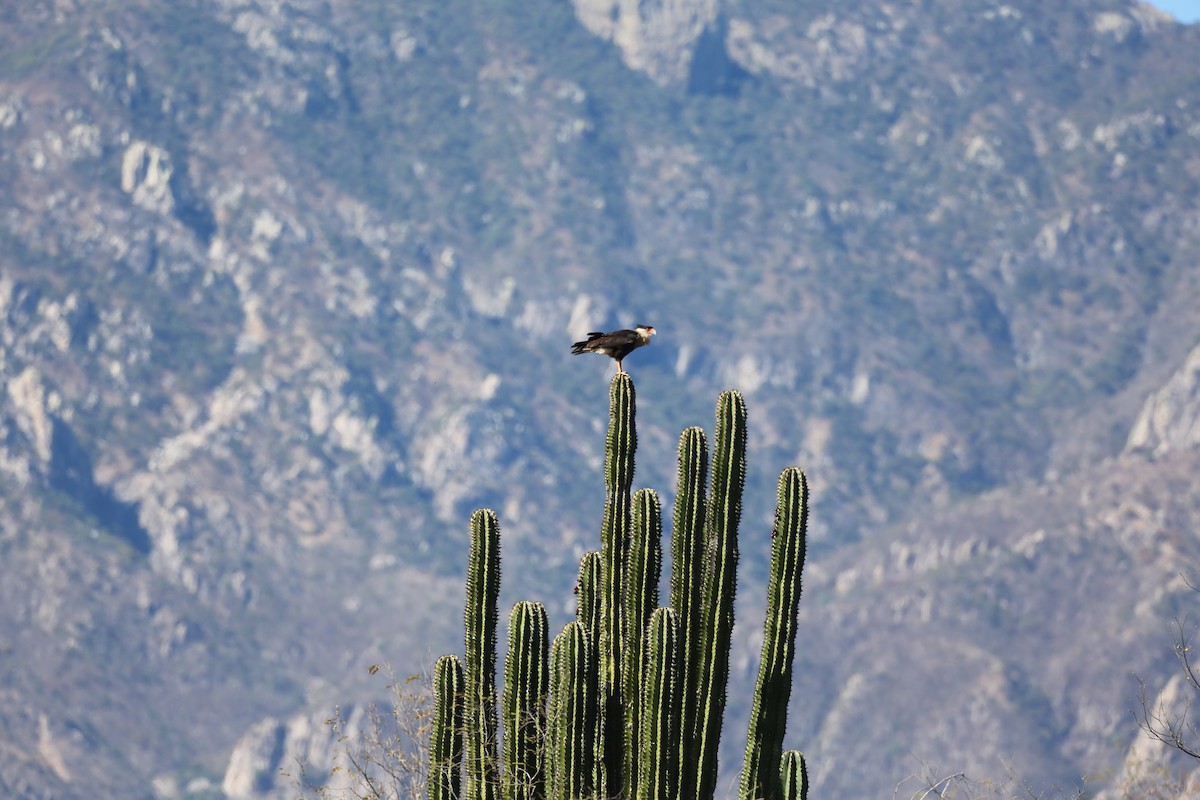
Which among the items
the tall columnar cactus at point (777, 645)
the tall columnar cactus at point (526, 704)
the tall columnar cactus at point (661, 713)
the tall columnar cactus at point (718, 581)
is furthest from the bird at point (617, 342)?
the tall columnar cactus at point (661, 713)

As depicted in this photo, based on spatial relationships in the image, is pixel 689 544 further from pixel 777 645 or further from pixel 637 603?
pixel 777 645

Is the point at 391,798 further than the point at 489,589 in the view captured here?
Yes

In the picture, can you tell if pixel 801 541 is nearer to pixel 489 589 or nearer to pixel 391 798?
pixel 489 589

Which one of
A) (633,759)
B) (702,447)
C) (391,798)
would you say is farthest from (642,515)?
(391,798)

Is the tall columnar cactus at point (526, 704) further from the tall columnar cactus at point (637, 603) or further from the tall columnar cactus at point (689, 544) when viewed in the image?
the tall columnar cactus at point (689, 544)

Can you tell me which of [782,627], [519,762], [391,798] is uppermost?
[782,627]

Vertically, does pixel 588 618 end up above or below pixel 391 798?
above
